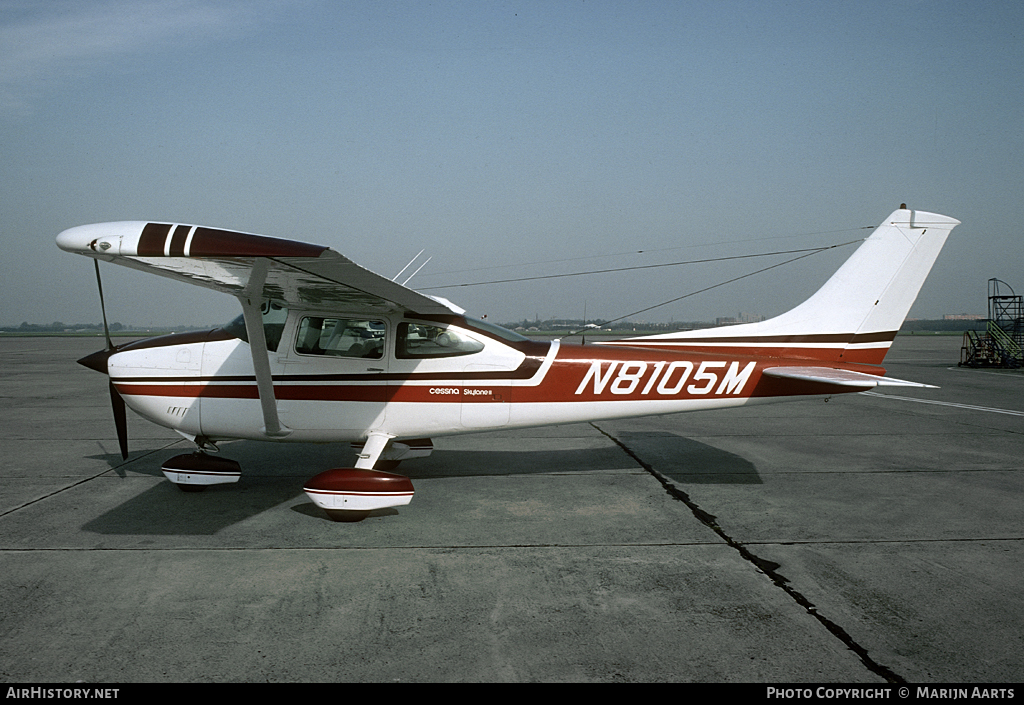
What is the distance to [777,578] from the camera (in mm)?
4152

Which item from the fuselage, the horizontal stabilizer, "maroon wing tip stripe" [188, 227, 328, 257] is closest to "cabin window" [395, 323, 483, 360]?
the fuselage

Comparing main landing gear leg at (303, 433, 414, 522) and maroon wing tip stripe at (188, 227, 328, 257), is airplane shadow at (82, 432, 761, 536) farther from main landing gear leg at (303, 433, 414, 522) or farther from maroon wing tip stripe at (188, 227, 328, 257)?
maroon wing tip stripe at (188, 227, 328, 257)

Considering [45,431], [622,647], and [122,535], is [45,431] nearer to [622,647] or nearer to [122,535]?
[122,535]

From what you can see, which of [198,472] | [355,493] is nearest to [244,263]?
[355,493]

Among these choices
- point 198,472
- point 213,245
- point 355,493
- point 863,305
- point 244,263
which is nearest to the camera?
point 213,245

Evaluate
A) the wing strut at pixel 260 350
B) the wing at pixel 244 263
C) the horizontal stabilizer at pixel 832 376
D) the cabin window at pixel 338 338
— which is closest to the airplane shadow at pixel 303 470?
the wing strut at pixel 260 350

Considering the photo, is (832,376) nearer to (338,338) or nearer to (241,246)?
(338,338)

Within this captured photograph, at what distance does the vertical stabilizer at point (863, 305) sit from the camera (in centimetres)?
677

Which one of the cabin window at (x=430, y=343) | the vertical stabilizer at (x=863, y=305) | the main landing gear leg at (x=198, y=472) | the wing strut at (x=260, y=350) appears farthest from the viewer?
the vertical stabilizer at (x=863, y=305)

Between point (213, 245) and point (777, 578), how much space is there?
4206 mm

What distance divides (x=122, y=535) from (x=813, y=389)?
21.2 ft

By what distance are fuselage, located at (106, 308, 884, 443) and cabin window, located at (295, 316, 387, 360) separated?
0.04 feet

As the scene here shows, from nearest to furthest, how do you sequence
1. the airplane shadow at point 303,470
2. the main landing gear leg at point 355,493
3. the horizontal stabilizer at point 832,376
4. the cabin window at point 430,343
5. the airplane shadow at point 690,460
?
1. the main landing gear leg at point 355,493
2. the airplane shadow at point 303,470
3. the horizontal stabilizer at point 832,376
4. the cabin window at point 430,343
5. the airplane shadow at point 690,460

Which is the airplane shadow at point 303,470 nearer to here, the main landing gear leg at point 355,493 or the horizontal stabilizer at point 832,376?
the main landing gear leg at point 355,493
